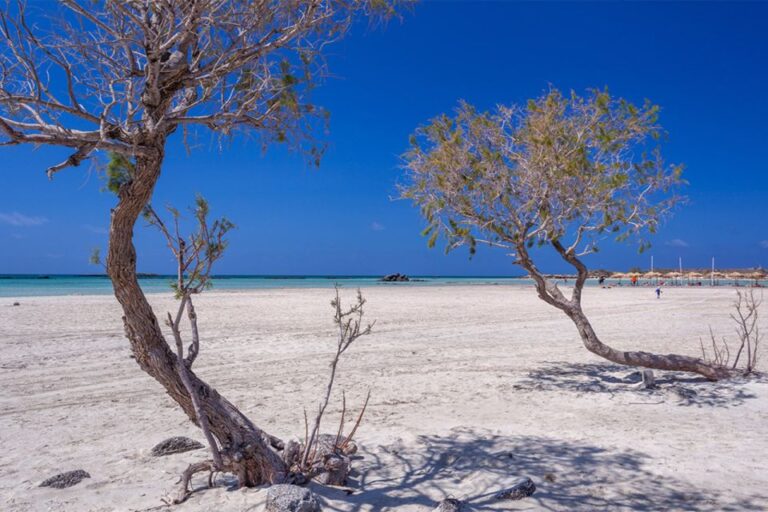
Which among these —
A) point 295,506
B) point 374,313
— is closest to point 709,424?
point 295,506

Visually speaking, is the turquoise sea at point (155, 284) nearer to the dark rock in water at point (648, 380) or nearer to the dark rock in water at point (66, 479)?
the dark rock in water at point (648, 380)

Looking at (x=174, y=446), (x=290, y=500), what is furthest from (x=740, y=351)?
(x=174, y=446)

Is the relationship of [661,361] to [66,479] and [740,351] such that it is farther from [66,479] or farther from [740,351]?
[66,479]

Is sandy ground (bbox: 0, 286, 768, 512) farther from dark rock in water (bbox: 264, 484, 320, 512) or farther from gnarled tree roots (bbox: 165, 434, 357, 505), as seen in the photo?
dark rock in water (bbox: 264, 484, 320, 512)

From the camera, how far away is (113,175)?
159 inches

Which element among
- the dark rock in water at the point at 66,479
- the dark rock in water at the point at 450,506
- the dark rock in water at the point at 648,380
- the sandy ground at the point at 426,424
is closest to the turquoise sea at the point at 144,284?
the sandy ground at the point at 426,424

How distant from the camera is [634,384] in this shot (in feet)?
26.8

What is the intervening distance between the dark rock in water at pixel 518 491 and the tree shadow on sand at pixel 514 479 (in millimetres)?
52

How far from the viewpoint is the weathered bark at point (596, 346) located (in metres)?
8.21

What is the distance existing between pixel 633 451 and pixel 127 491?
4704 millimetres

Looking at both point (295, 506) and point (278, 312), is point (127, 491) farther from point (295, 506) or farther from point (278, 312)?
point (278, 312)

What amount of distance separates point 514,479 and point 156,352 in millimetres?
3119

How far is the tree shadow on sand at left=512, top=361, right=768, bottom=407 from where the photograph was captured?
7.31 meters

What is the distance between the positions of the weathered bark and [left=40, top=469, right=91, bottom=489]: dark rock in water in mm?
6520
